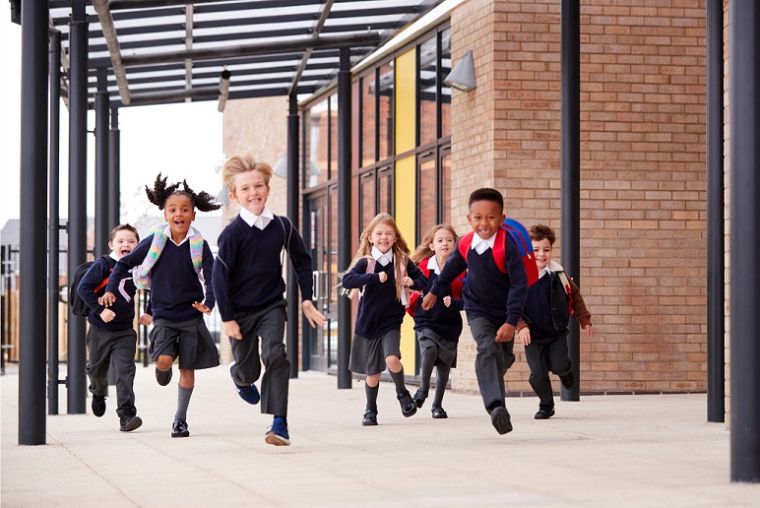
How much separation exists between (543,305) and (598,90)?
157 inches

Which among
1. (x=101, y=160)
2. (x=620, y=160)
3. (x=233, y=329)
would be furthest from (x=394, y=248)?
(x=101, y=160)

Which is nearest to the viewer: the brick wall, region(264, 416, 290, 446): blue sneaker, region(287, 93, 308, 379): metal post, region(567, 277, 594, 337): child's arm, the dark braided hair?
region(264, 416, 290, 446): blue sneaker

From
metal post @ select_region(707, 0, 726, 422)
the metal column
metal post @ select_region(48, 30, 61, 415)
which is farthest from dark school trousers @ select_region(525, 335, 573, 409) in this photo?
the metal column

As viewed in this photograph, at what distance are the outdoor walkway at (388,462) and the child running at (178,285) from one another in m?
0.54

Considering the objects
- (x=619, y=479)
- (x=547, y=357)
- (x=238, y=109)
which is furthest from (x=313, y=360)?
(x=619, y=479)

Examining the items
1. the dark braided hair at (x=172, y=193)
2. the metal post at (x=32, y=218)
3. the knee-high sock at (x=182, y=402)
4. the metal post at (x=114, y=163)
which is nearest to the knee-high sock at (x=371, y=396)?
the knee-high sock at (x=182, y=402)

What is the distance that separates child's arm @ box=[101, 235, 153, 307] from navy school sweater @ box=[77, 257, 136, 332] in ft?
0.54

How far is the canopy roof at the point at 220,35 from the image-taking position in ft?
44.5

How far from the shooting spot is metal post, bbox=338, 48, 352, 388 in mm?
15750

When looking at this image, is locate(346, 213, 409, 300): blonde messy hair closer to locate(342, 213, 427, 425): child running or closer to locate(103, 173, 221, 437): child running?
locate(342, 213, 427, 425): child running

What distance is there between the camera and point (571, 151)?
12.2 m

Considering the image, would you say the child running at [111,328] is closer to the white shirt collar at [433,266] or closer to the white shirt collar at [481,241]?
the white shirt collar at [433,266]

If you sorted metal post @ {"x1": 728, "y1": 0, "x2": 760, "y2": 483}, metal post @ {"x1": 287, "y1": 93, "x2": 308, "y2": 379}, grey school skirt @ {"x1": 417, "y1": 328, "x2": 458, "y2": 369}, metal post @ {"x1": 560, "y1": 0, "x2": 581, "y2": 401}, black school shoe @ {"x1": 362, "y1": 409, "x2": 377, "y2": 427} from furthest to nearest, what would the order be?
metal post @ {"x1": 287, "y1": 93, "x2": 308, "y2": 379}
metal post @ {"x1": 560, "y1": 0, "x2": 581, "y2": 401}
grey school skirt @ {"x1": 417, "y1": 328, "x2": 458, "y2": 369}
black school shoe @ {"x1": 362, "y1": 409, "x2": 377, "y2": 427}
metal post @ {"x1": 728, "y1": 0, "x2": 760, "y2": 483}

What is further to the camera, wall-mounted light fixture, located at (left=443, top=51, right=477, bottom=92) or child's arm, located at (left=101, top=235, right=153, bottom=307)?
wall-mounted light fixture, located at (left=443, top=51, right=477, bottom=92)
